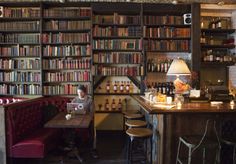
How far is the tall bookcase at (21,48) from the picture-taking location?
570cm

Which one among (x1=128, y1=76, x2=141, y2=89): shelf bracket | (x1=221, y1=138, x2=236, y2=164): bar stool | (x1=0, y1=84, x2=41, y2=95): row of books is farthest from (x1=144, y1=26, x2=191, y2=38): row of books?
(x1=221, y1=138, x2=236, y2=164): bar stool

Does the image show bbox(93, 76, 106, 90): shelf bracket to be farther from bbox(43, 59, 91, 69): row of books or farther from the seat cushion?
the seat cushion

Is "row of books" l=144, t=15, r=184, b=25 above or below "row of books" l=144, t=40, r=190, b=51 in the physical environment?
above

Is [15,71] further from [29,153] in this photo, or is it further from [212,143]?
[212,143]

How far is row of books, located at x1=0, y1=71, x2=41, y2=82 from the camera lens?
576cm

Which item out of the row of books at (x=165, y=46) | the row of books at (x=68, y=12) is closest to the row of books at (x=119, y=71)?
the row of books at (x=165, y=46)

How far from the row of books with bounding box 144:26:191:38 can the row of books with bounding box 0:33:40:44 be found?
2587mm

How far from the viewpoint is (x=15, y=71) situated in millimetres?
5840

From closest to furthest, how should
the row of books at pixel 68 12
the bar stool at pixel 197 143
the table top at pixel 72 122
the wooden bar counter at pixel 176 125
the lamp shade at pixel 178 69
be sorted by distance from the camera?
the bar stool at pixel 197 143 < the wooden bar counter at pixel 176 125 < the table top at pixel 72 122 < the lamp shade at pixel 178 69 < the row of books at pixel 68 12

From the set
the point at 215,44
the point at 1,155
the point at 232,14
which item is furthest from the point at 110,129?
the point at 232,14

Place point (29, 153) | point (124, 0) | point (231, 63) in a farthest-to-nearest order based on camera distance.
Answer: point (231, 63)
point (124, 0)
point (29, 153)

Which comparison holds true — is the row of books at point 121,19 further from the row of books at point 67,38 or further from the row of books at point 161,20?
the row of books at point 67,38

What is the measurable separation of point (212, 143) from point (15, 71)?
4.72 m

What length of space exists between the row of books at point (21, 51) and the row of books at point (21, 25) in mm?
425
